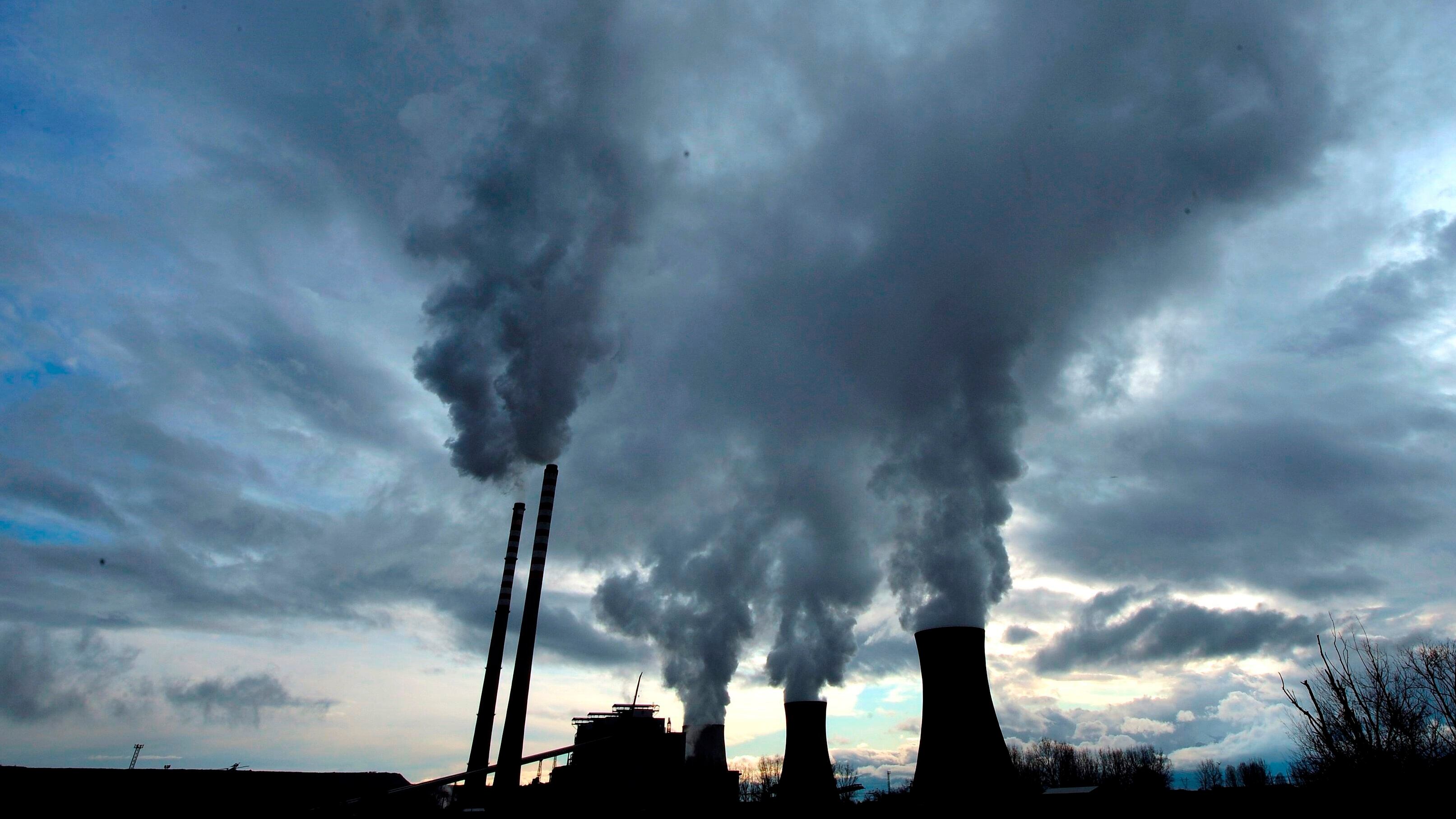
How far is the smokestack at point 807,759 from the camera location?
1059 inches

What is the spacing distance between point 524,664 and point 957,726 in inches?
Answer: 546

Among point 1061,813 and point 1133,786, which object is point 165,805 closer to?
point 1061,813

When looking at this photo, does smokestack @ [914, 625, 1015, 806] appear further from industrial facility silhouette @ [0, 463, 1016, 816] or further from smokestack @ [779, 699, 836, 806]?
smokestack @ [779, 699, 836, 806]

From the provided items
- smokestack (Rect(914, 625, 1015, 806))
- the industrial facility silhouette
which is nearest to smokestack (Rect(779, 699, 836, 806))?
the industrial facility silhouette

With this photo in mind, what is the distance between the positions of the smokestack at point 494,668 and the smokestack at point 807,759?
10.7 metres

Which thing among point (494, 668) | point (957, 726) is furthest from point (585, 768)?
point (957, 726)

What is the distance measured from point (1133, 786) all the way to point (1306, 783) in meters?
6.35

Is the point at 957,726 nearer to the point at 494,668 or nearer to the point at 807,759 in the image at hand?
the point at 807,759

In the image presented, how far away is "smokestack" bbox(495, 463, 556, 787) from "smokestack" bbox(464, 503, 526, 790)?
10.0 feet

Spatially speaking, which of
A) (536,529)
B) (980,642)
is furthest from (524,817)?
(980,642)

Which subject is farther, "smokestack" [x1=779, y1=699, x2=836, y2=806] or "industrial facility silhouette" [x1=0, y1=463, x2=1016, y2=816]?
"smokestack" [x1=779, y1=699, x2=836, y2=806]

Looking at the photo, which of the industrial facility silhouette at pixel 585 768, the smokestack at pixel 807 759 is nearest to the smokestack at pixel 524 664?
the industrial facility silhouette at pixel 585 768

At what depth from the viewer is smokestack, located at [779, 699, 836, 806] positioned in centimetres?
2691

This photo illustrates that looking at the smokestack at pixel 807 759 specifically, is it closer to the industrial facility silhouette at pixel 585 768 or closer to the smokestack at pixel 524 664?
the industrial facility silhouette at pixel 585 768
